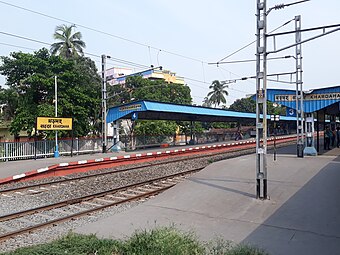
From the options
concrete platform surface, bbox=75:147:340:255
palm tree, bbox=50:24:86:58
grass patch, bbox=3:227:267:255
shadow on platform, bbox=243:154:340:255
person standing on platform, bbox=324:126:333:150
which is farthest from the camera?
palm tree, bbox=50:24:86:58

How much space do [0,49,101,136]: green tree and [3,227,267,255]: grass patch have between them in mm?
20760

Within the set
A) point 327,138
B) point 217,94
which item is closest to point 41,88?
point 327,138

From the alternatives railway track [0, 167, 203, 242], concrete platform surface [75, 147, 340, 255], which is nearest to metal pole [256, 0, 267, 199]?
concrete platform surface [75, 147, 340, 255]

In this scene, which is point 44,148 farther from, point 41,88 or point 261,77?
point 261,77

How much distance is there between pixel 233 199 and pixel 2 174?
1156cm

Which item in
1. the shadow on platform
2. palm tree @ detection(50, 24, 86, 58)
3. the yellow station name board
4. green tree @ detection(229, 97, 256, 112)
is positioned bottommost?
the shadow on platform

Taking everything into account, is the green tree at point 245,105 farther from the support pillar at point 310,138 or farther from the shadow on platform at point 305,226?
the shadow on platform at point 305,226

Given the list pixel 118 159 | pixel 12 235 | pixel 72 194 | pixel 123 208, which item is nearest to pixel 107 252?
pixel 12 235

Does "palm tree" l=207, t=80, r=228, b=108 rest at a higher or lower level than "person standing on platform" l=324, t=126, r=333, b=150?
higher

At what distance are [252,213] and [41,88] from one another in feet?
74.5

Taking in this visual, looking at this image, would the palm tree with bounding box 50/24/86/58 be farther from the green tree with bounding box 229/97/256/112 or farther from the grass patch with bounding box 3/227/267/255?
the green tree with bounding box 229/97/256/112

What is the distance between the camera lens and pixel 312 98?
20.5m

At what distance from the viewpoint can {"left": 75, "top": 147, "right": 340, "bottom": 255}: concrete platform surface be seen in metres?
6.26

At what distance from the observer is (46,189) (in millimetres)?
12570
